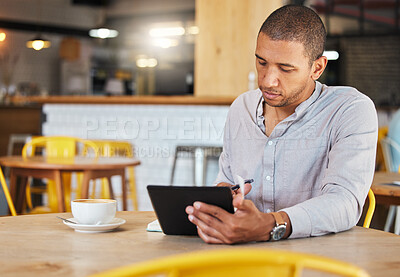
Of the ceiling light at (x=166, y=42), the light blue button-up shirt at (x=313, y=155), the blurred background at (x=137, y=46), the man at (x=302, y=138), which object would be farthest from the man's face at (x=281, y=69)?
the ceiling light at (x=166, y=42)

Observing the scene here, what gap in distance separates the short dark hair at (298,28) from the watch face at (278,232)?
62 cm

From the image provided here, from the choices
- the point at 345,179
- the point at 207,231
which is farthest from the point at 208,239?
the point at 345,179

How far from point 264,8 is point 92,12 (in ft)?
28.4

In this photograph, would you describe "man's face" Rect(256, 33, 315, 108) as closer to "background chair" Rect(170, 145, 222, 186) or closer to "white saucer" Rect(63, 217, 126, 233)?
"white saucer" Rect(63, 217, 126, 233)

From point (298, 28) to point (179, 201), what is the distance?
0.71 meters

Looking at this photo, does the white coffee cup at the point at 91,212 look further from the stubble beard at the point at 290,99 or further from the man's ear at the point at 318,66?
the man's ear at the point at 318,66

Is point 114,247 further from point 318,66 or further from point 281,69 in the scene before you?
point 318,66

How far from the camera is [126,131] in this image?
5559mm

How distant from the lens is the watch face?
131cm

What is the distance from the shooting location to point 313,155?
1.71 m

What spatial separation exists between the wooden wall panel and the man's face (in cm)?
401

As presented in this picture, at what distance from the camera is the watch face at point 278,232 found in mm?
1307

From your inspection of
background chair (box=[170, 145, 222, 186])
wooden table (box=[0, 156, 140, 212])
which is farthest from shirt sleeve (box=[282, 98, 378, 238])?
background chair (box=[170, 145, 222, 186])

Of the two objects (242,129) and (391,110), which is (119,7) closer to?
(391,110)
